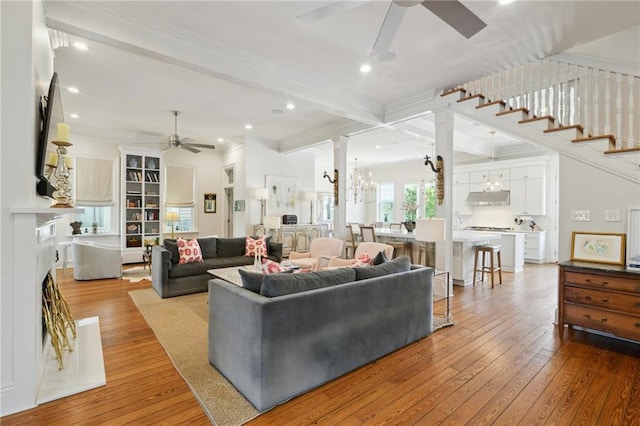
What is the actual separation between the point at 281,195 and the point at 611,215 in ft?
21.6

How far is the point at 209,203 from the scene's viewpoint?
8984 mm

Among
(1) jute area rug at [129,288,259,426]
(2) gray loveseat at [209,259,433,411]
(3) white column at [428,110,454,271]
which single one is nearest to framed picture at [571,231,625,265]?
(3) white column at [428,110,454,271]

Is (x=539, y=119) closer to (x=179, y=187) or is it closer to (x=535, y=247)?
(x=535, y=247)

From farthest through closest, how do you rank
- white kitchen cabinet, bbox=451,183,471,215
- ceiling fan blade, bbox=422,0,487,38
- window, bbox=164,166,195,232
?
white kitchen cabinet, bbox=451,183,471,215, window, bbox=164,166,195,232, ceiling fan blade, bbox=422,0,487,38

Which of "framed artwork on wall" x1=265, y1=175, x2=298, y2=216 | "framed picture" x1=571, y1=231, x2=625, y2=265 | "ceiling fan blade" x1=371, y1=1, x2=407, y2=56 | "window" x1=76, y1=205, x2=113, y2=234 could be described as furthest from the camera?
"framed artwork on wall" x1=265, y1=175, x2=298, y2=216

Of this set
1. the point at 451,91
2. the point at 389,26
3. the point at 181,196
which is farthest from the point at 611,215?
the point at 181,196

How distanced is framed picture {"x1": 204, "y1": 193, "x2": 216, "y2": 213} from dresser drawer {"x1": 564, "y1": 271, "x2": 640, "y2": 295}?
26.8ft

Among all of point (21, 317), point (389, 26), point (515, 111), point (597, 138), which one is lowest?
point (21, 317)

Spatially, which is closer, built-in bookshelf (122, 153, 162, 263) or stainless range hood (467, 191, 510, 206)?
built-in bookshelf (122, 153, 162, 263)

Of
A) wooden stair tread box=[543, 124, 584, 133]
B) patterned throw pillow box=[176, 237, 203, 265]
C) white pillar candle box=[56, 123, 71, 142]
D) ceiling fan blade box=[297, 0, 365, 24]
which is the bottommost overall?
patterned throw pillow box=[176, 237, 203, 265]

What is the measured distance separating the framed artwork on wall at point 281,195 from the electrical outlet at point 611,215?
647 centimetres

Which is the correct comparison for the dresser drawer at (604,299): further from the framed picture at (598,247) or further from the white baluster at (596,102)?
the white baluster at (596,102)

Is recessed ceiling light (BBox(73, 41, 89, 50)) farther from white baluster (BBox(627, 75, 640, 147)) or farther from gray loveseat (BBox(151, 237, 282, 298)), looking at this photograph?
white baluster (BBox(627, 75, 640, 147))

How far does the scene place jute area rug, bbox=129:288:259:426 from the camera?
6.72 feet
